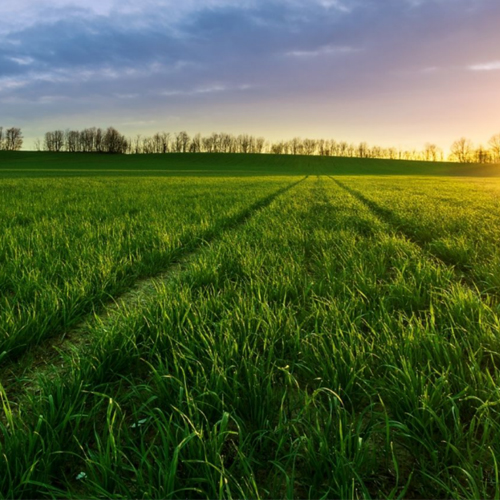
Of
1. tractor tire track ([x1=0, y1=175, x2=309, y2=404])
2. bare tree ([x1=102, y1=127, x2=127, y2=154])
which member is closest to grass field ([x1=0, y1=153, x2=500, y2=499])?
tractor tire track ([x1=0, y1=175, x2=309, y2=404])

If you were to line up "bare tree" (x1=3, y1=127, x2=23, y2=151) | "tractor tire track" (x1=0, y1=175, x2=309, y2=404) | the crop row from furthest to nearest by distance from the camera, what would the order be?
"bare tree" (x1=3, y1=127, x2=23, y2=151), the crop row, "tractor tire track" (x1=0, y1=175, x2=309, y2=404)

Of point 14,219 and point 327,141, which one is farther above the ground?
point 327,141

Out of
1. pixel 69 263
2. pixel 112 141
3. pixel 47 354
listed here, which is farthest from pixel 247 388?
pixel 112 141

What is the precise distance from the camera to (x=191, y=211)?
30.3 ft

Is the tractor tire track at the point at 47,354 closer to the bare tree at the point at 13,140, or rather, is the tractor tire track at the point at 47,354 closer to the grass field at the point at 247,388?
the grass field at the point at 247,388

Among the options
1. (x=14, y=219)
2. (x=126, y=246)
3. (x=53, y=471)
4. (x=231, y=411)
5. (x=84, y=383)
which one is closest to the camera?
(x=53, y=471)

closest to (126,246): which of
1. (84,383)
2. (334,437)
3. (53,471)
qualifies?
(84,383)

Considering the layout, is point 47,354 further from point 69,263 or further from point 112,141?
point 112,141

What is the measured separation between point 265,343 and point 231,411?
53cm

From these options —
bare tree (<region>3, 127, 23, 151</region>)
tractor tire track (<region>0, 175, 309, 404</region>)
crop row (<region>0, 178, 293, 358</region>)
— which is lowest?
tractor tire track (<region>0, 175, 309, 404</region>)

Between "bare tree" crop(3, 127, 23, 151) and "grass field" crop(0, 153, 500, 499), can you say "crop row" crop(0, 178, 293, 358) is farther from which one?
"bare tree" crop(3, 127, 23, 151)

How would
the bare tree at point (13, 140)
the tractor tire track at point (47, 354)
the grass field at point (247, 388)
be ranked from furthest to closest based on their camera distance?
the bare tree at point (13, 140) → the tractor tire track at point (47, 354) → the grass field at point (247, 388)

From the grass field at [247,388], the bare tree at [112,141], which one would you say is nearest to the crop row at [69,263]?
the grass field at [247,388]

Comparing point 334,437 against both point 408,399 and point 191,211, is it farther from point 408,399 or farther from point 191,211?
point 191,211
